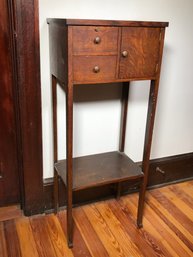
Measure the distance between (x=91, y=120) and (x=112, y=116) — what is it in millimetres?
150

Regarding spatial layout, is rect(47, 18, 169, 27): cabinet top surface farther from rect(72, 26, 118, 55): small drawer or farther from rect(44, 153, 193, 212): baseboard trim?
rect(44, 153, 193, 212): baseboard trim

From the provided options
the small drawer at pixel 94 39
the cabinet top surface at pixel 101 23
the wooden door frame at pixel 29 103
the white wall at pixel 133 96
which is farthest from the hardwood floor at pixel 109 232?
the cabinet top surface at pixel 101 23

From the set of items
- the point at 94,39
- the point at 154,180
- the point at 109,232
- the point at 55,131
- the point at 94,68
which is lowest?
the point at 109,232

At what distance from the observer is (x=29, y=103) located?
157 cm

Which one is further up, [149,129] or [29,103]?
[29,103]

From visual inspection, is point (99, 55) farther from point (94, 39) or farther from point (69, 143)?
point (69, 143)

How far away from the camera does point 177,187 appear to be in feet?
7.34

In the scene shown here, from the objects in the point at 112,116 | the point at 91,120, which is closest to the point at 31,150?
the point at 91,120

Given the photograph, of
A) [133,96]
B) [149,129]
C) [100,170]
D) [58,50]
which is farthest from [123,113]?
[58,50]

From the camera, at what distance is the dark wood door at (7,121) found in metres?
Result: 1.50

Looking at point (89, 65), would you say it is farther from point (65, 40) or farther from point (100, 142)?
point (100, 142)

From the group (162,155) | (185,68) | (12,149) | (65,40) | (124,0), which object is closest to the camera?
(65,40)

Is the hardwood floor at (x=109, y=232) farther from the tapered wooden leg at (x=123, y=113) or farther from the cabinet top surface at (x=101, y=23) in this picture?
the cabinet top surface at (x=101, y=23)

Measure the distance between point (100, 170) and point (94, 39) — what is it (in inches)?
30.5
